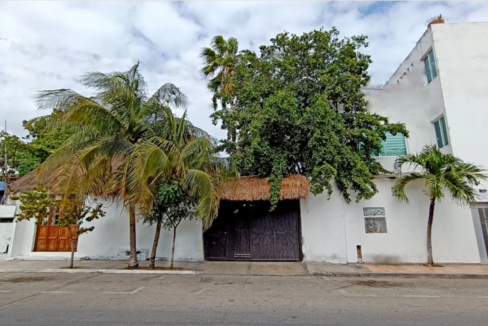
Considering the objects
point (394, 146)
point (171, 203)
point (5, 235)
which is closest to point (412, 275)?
point (394, 146)

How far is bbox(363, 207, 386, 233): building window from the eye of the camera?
35.8ft

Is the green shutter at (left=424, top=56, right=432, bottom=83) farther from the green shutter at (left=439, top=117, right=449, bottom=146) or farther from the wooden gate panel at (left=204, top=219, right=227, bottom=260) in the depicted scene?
the wooden gate panel at (left=204, top=219, right=227, bottom=260)

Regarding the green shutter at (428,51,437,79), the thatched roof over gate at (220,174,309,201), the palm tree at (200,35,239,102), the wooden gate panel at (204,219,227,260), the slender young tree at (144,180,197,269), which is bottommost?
the wooden gate panel at (204,219,227,260)

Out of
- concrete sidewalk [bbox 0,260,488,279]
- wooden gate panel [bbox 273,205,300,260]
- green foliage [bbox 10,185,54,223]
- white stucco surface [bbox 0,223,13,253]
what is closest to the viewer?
concrete sidewalk [bbox 0,260,488,279]

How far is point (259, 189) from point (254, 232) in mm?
2066

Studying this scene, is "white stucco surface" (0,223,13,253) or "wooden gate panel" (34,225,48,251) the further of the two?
"wooden gate panel" (34,225,48,251)

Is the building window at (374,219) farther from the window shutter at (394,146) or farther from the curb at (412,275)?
the window shutter at (394,146)

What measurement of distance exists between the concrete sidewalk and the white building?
23.7 inches

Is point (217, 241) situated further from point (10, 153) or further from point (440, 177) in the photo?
point (10, 153)

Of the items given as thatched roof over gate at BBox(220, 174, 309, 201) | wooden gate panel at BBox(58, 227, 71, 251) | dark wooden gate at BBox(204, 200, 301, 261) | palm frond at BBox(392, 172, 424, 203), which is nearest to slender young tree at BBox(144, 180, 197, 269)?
thatched roof over gate at BBox(220, 174, 309, 201)

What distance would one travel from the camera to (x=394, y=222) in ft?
35.6

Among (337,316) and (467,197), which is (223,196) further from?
(467,197)

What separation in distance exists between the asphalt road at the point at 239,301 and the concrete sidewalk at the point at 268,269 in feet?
1.89

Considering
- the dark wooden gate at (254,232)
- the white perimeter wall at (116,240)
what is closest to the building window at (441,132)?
the dark wooden gate at (254,232)
